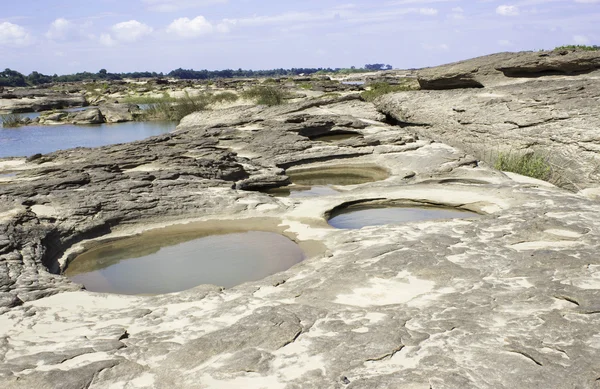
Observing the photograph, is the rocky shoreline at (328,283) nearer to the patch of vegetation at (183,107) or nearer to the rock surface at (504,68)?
the rock surface at (504,68)

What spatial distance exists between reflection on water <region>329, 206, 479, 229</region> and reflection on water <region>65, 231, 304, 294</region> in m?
1.67

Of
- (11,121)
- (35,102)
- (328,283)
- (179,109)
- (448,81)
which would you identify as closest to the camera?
(328,283)

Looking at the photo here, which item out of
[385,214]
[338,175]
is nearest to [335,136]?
[338,175]

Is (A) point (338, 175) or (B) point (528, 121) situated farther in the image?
(A) point (338, 175)

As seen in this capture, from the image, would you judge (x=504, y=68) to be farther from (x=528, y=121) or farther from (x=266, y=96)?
(x=266, y=96)

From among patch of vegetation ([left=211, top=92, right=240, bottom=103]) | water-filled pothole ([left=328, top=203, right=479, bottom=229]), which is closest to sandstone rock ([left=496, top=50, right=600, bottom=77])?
water-filled pothole ([left=328, top=203, right=479, bottom=229])

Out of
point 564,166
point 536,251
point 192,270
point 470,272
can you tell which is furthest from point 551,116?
point 192,270

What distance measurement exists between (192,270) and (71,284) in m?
1.89

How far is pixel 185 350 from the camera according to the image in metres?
5.22

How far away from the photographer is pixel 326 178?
1666cm

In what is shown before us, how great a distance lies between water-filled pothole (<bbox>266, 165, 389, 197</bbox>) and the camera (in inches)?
586

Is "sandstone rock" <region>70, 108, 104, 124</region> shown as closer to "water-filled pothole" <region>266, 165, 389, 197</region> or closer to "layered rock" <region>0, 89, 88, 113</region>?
"layered rock" <region>0, 89, 88, 113</region>

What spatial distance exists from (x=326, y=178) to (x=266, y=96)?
1677cm

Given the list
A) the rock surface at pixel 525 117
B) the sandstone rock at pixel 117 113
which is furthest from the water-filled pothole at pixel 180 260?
the sandstone rock at pixel 117 113
